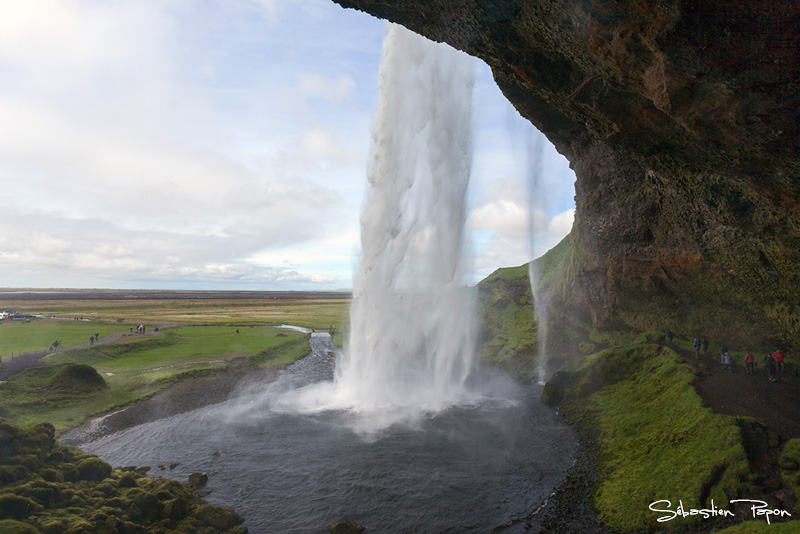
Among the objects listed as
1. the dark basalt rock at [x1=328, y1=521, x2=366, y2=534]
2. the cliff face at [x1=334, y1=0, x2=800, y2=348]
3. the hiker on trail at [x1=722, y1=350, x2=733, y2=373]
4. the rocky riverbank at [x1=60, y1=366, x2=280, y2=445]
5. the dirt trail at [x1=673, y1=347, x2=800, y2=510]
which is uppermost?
the cliff face at [x1=334, y1=0, x2=800, y2=348]

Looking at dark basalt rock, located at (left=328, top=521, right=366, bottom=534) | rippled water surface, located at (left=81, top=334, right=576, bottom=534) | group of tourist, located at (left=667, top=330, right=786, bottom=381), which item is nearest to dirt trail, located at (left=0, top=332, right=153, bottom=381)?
rippled water surface, located at (left=81, top=334, right=576, bottom=534)

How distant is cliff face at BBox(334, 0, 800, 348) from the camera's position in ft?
28.0

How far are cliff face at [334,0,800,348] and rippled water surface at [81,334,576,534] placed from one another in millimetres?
12216

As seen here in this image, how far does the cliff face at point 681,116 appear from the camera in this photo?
28.0 ft

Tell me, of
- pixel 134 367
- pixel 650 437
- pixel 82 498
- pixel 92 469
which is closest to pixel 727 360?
pixel 650 437

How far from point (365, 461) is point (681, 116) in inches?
721

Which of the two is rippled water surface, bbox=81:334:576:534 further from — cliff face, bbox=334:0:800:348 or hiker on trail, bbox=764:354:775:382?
cliff face, bbox=334:0:800:348

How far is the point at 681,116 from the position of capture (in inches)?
403

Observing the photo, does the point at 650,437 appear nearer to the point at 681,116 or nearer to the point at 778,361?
the point at 778,361

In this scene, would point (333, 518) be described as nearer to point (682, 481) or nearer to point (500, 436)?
point (500, 436)

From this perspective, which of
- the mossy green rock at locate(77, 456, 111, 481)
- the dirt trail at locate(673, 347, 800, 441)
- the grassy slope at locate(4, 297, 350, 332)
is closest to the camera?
the mossy green rock at locate(77, 456, 111, 481)

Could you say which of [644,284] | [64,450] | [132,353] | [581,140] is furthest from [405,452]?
[132,353]

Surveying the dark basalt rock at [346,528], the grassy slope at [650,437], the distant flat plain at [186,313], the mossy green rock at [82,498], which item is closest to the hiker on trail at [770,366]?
the grassy slope at [650,437]

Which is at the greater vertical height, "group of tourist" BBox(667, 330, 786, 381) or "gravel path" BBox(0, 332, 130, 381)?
"group of tourist" BBox(667, 330, 786, 381)
